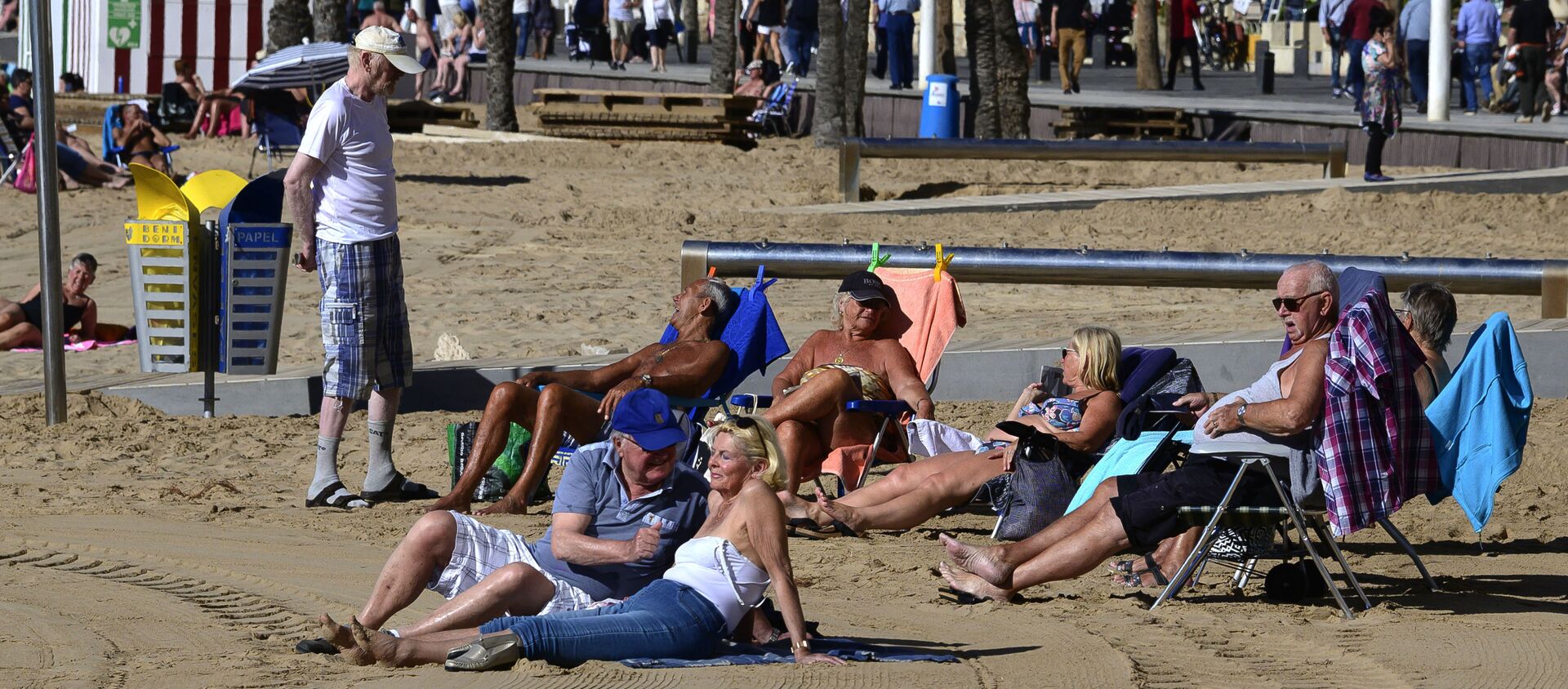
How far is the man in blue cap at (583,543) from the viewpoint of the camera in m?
4.77

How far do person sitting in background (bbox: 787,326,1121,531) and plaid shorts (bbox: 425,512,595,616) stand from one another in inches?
66.9

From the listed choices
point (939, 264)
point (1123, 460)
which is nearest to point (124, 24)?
point (939, 264)

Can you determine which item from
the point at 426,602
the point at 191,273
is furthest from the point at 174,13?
the point at 426,602

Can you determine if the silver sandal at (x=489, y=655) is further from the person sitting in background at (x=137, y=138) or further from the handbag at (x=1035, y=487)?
the person sitting in background at (x=137, y=138)

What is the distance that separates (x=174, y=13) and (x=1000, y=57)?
33.3 feet

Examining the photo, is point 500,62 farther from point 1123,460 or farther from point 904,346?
point 1123,460

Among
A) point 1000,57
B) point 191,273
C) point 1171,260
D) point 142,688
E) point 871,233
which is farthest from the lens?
point 1000,57

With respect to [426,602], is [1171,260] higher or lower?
higher

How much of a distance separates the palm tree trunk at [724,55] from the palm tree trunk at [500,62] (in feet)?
9.54

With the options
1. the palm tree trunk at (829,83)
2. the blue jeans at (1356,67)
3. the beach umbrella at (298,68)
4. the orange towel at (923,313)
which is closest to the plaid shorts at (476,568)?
the orange towel at (923,313)

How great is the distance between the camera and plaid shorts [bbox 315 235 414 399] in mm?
6777

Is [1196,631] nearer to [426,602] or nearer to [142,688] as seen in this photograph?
[426,602]

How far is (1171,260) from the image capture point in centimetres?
880

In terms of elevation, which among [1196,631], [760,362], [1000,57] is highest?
[1000,57]
